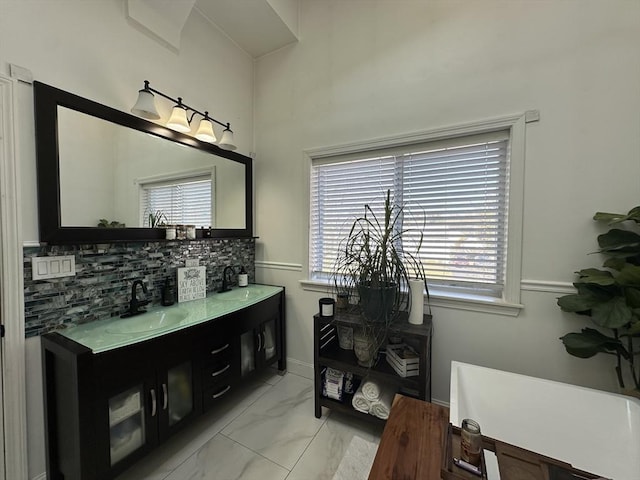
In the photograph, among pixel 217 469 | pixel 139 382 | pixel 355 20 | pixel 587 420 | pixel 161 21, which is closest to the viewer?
pixel 587 420

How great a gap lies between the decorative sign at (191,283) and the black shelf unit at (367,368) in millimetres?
1025

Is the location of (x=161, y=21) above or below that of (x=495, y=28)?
above

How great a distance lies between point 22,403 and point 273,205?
2.08 meters

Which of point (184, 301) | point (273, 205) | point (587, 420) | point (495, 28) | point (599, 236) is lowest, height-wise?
point (587, 420)

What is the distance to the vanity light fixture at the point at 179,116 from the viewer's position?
5.30 ft

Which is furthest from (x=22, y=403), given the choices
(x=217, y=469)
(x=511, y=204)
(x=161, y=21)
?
(x=511, y=204)

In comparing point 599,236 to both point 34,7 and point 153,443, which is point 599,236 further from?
point 34,7

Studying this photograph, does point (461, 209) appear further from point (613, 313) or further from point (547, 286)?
point (613, 313)

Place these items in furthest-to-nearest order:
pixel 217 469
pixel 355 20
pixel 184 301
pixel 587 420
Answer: pixel 355 20, pixel 184 301, pixel 217 469, pixel 587 420

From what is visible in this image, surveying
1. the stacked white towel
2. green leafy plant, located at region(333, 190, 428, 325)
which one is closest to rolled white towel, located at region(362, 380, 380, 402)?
the stacked white towel

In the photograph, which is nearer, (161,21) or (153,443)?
(153,443)

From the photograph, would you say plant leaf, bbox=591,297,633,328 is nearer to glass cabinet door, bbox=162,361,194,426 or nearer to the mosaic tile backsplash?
glass cabinet door, bbox=162,361,194,426

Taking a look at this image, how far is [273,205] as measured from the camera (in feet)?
8.63

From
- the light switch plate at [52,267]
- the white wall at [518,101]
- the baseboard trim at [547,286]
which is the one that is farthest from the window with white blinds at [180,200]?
the baseboard trim at [547,286]
